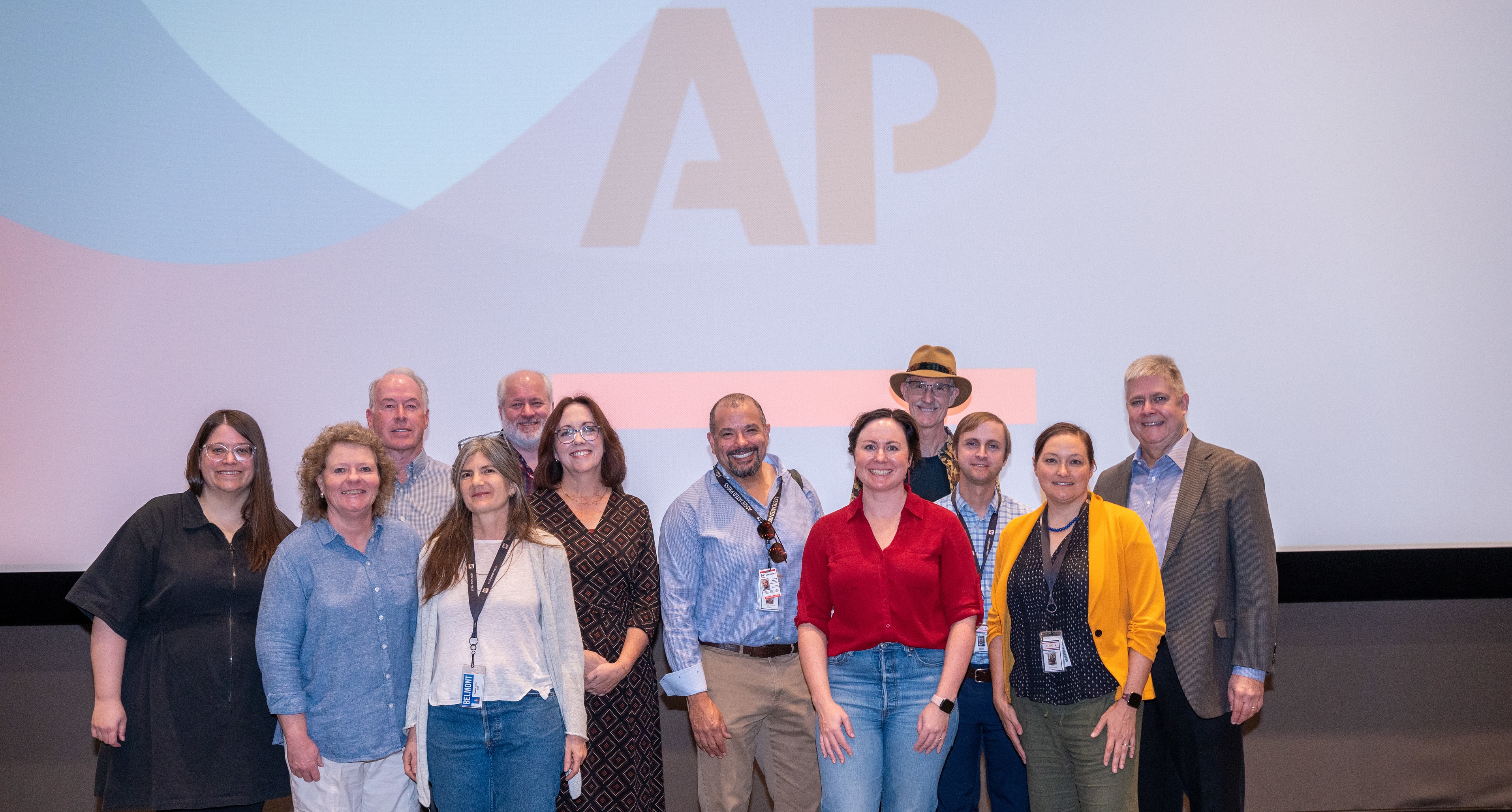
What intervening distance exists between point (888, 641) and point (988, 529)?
623 mm

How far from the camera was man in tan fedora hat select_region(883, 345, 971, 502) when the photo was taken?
3025mm

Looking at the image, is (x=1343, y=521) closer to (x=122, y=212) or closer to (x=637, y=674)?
(x=637, y=674)

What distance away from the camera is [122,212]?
3543 mm

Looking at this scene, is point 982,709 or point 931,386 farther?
point 931,386

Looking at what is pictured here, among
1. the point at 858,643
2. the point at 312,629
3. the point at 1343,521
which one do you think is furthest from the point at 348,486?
the point at 1343,521

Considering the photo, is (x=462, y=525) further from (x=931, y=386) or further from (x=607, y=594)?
(x=931, y=386)

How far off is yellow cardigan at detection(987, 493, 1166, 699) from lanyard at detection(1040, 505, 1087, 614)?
2.3 inches

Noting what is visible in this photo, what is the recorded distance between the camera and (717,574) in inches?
107

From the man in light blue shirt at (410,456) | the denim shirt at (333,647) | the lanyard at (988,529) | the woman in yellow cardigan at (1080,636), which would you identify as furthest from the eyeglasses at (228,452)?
the woman in yellow cardigan at (1080,636)

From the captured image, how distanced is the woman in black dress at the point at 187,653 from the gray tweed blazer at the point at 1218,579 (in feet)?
8.75

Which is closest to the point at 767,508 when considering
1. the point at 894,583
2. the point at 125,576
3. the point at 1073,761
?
the point at 894,583

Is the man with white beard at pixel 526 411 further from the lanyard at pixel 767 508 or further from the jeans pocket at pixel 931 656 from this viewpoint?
the jeans pocket at pixel 931 656

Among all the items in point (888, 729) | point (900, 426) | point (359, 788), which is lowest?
point (359, 788)

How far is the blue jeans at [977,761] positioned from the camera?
2.69m
